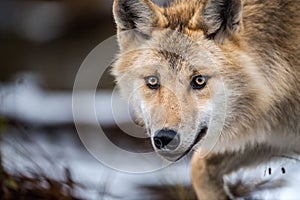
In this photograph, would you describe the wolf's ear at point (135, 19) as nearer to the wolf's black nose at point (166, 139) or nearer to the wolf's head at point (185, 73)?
the wolf's head at point (185, 73)

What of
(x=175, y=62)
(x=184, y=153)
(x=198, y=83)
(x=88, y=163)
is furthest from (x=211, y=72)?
(x=88, y=163)

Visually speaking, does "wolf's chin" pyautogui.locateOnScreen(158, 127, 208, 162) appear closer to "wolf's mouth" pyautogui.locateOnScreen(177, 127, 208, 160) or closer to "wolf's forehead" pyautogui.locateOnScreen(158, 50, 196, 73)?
"wolf's mouth" pyautogui.locateOnScreen(177, 127, 208, 160)

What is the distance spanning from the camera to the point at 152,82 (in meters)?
4.14

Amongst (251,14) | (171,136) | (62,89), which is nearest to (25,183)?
(171,136)

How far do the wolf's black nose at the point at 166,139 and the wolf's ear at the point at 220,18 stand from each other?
2.13ft

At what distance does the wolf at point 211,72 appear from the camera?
159 inches

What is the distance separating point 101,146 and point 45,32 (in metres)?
3.38

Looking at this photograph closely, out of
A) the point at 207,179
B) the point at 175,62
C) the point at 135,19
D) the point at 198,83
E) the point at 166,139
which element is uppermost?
the point at 135,19

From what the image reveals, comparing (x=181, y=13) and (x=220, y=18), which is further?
(x=181, y=13)

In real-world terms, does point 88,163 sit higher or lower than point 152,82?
lower

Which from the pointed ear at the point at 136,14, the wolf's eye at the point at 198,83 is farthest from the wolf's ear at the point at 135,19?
the wolf's eye at the point at 198,83

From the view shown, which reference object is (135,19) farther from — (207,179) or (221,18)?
(207,179)

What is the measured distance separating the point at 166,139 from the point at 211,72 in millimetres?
485

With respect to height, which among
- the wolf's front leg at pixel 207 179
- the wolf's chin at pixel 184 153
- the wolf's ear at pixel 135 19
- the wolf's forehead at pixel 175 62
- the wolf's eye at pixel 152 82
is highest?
the wolf's ear at pixel 135 19
